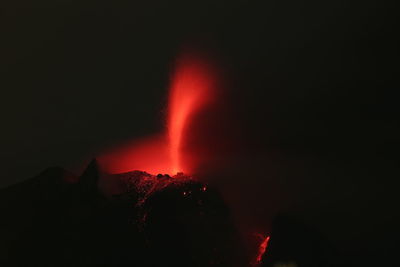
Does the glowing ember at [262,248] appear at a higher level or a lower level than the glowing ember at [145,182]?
lower

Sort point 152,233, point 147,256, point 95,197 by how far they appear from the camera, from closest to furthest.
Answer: point 147,256 < point 152,233 < point 95,197

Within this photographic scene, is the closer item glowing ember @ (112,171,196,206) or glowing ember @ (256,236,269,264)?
glowing ember @ (256,236,269,264)

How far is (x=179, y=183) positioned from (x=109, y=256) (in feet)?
17.5

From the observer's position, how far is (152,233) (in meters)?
19.8

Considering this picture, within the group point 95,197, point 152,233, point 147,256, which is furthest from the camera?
point 95,197

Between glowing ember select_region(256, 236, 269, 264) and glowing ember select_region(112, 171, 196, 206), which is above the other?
glowing ember select_region(112, 171, 196, 206)

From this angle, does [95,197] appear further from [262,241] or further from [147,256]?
[262,241]

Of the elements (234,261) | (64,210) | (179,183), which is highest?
(179,183)

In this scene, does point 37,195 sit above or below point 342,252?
above

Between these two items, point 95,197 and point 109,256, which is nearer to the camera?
point 109,256

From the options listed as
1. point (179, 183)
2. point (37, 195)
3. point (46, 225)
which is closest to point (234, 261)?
point (179, 183)

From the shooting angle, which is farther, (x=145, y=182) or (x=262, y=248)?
(x=145, y=182)

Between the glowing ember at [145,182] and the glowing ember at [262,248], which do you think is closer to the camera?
the glowing ember at [262,248]

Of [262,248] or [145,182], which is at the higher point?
[145,182]
